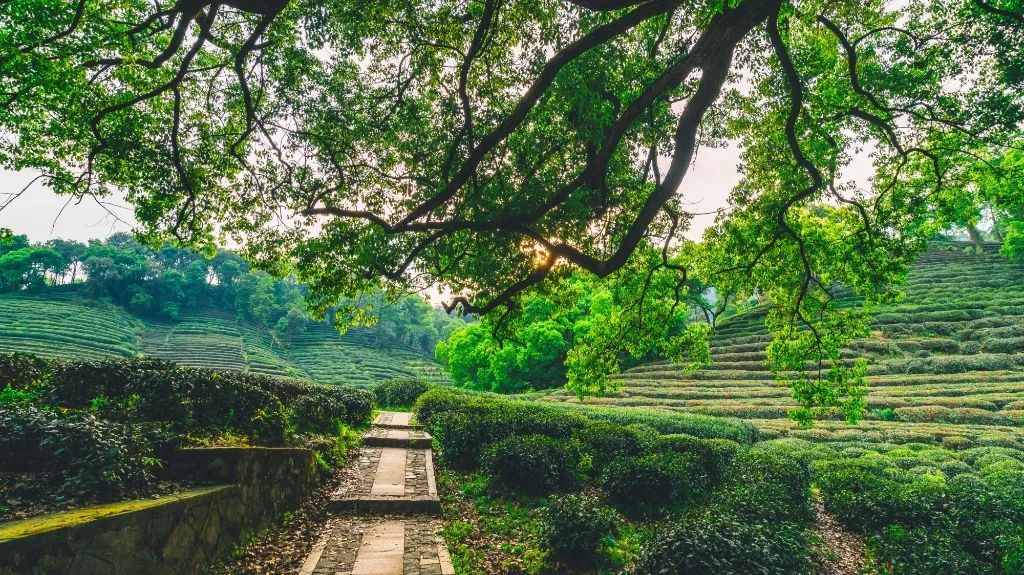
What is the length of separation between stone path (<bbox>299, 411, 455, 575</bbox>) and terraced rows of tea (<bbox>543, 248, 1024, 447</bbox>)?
13.6 m

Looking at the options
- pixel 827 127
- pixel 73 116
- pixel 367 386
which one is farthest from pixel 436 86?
pixel 367 386

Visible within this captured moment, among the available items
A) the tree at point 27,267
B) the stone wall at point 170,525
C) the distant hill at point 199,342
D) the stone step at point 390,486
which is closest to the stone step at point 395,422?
the stone step at point 390,486

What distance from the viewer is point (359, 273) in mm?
7738

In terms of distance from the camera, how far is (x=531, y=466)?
7828 millimetres

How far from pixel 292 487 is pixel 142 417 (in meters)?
2.37

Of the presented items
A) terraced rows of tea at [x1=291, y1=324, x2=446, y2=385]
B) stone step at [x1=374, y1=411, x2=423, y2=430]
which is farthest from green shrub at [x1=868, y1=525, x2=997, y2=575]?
terraced rows of tea at [x1=291, y1=324, x2=446, y2=385]

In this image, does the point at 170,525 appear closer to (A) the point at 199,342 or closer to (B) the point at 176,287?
(A) the point at 199,342

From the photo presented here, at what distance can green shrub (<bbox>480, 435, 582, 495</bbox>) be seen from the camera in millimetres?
7852

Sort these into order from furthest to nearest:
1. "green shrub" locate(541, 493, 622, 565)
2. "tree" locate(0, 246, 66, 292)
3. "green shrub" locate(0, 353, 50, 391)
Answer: "tree" locate(0, 246, 66, 292) → "green shrub" locate(0, 353, 50, 391) → "green shrub" locate(541, 493, 622, 565)

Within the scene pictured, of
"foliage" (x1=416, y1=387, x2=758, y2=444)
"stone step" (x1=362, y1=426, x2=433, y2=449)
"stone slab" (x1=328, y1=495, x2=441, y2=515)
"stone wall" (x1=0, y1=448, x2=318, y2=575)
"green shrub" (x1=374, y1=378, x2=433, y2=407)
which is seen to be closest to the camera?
"stone wall" (x1=0, y1=448, x2=318, y2=575)

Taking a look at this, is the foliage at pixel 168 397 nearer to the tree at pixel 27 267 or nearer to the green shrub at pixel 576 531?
the green shrub at pixel 576 531

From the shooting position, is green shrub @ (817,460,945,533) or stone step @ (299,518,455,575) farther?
green shrub @ (817,460,945,533)

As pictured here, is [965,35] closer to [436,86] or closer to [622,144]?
[622,144]

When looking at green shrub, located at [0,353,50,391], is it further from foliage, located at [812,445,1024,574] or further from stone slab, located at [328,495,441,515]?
foliage, located at [812,445,1024,574]
